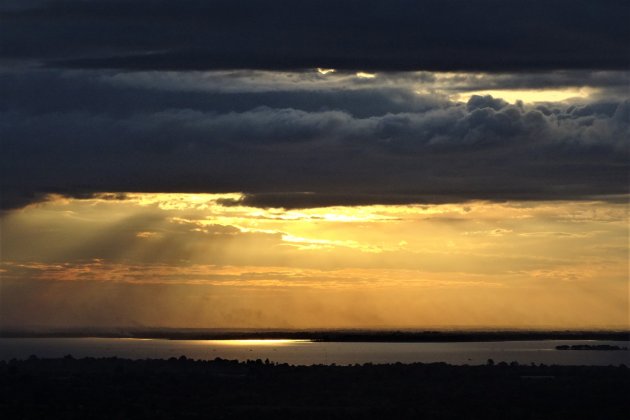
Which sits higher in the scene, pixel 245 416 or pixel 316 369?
pixel 316 369

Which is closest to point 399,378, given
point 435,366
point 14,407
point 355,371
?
point 355,371

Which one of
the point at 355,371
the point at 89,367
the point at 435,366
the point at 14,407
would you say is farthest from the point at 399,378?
the point at 14,407

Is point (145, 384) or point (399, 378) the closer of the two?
point (145, 384)

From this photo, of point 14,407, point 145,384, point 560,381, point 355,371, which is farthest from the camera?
point 355,371

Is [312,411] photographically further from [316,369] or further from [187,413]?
[316,369]

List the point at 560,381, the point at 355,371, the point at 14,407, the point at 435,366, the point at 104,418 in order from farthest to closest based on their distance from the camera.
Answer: the point at 435,366 → the point at 355,371 → the point at 560,381 → the point at 14,407 → the point at 104,418

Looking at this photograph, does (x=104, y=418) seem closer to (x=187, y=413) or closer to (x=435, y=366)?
(x=187, y=413)
